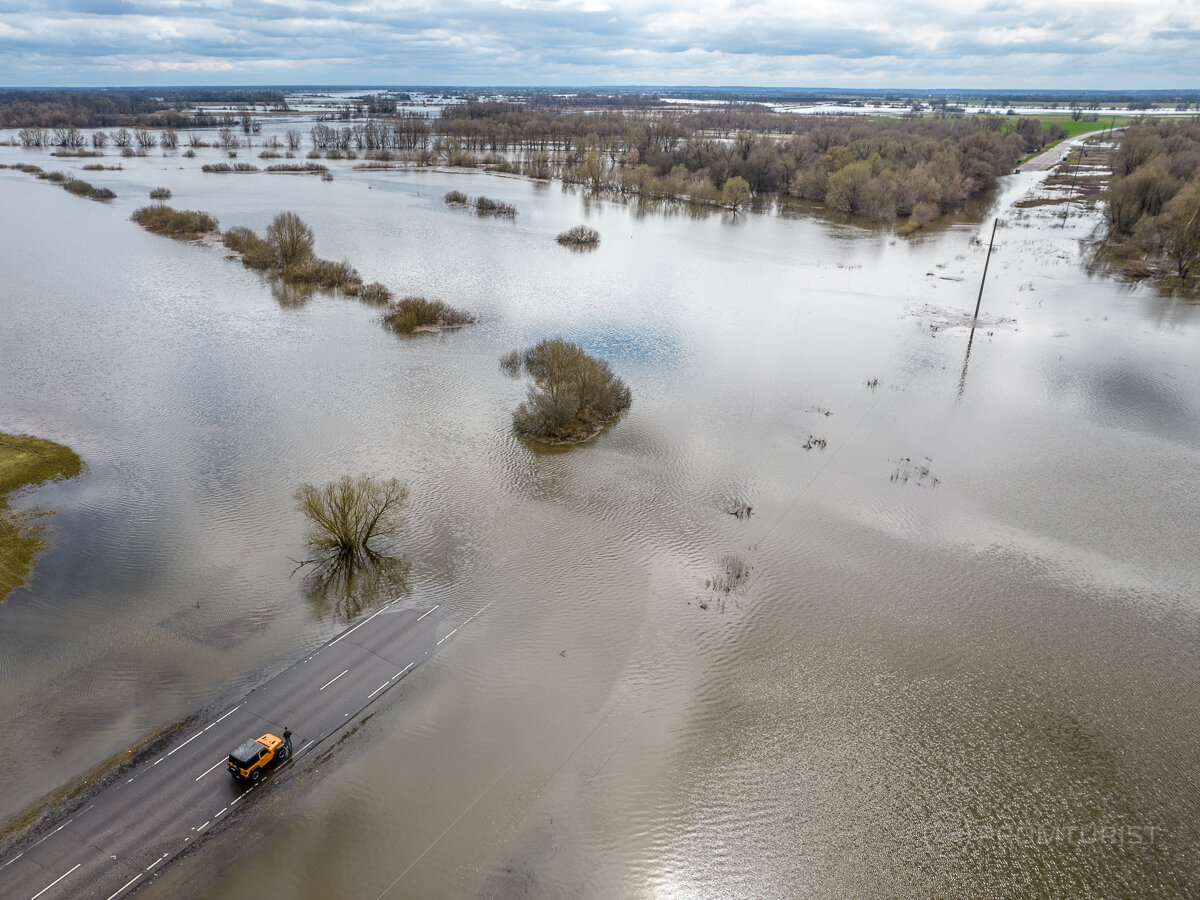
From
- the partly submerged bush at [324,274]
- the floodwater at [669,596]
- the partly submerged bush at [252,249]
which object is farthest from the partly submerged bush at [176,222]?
the floodwater at [669,596]

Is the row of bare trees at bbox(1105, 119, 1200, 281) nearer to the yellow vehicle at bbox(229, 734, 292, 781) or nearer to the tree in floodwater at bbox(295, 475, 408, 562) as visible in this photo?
the tree in floodwater at bbox(295, 475, 408, 562)

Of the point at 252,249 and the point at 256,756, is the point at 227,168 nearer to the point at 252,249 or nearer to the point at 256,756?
the point at 252,249

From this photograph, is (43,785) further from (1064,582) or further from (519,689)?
(1064,582)

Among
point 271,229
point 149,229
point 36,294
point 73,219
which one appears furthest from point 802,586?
point 73,219

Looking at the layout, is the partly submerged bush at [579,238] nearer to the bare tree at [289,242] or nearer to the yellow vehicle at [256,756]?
the bare tree at [289,242]

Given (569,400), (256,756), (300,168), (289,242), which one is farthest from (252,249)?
(300,168)
